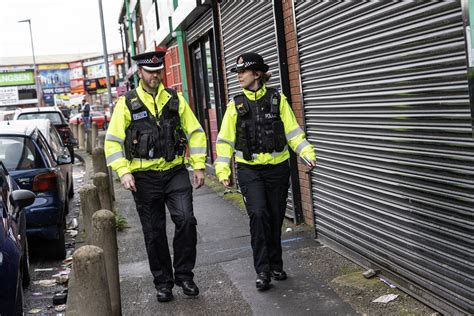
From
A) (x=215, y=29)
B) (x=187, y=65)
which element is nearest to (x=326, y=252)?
(x=215, y=29)

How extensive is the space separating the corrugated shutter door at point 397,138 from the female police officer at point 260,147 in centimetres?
61

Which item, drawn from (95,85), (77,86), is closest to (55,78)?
(77,86)

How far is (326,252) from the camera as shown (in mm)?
6418

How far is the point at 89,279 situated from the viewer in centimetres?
371

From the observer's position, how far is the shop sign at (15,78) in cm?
10456

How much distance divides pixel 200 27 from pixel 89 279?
9389mm

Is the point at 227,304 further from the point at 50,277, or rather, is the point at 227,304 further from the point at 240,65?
the point at 50,277

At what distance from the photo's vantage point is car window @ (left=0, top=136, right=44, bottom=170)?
7.84 m

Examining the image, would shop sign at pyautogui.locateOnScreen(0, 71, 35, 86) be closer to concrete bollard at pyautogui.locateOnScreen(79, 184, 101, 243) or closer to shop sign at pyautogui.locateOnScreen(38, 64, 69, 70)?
shop sign at pyautogui.locateOnScreen(38, 64, 69, 70)

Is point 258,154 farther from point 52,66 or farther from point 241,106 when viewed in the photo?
point 52,66

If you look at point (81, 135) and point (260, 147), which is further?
point (81, 135)

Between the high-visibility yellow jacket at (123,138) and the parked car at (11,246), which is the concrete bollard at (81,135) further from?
the high-visibility yellow jacket at (123,138)

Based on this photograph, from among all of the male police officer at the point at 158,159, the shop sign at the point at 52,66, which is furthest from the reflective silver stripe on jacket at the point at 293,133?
the shop sign at the point at 52,66

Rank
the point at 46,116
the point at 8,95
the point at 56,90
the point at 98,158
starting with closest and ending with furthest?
the point at 98,158 → the point at 46,116 → the point at 8,95 → the point at 56,90
